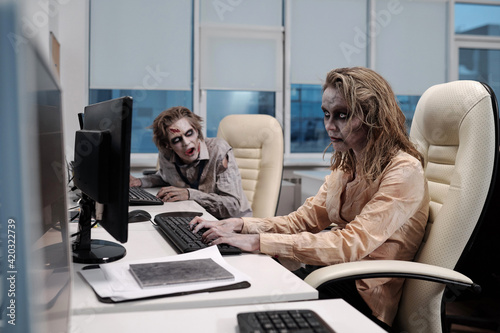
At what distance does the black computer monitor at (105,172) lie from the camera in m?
0.79

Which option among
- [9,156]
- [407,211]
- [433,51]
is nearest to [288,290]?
[407,211]

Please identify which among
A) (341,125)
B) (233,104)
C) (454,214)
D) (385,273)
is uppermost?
(233,104)

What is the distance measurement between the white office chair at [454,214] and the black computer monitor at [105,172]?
48 centimetres

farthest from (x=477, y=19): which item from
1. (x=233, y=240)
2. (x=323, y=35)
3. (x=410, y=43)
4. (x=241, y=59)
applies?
(x=233, y=240)

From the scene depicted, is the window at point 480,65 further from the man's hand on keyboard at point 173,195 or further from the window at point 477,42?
the man's hand on keyboard at point 173,195

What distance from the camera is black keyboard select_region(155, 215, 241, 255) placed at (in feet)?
3.43

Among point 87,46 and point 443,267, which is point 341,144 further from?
point 87,46

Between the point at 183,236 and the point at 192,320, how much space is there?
1.56ft

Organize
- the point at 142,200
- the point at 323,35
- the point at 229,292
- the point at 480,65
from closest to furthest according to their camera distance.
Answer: the point at 229,292 → the point at 142,200 → the point at 323,35 → the point at 480,65

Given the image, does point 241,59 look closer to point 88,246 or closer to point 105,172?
point 88,246

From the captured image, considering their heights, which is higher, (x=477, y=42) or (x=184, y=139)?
(x=477, y=42)

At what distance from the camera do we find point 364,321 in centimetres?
69

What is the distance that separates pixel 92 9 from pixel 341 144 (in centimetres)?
321

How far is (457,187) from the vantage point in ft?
3.81
